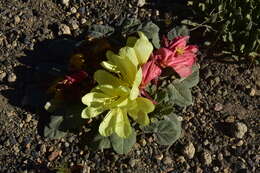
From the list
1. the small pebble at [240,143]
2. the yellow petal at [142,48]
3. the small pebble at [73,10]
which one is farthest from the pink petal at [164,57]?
the small pebble at [73,10]

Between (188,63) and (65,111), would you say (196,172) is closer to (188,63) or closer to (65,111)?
(188,63)

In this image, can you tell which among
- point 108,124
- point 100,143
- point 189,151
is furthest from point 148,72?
point 189,151

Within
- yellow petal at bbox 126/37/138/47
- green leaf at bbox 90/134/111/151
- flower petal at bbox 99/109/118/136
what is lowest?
green leaf at bbox 90/134/111/151

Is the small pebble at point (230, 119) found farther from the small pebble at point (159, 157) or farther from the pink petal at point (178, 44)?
the pink petal at point (178, 44)

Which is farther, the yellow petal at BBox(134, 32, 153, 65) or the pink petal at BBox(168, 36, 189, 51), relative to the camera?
the pink petal at BBox(168, 36, 189, 51)

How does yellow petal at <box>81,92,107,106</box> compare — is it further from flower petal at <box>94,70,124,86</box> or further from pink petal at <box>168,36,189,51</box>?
pink petal at <box>168,36,189,51</box>

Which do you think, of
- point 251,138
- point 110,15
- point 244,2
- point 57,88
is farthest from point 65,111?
point 244,2

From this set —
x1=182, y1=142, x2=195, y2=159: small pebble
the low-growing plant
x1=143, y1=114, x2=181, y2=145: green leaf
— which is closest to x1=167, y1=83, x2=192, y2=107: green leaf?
the low-growing plant
